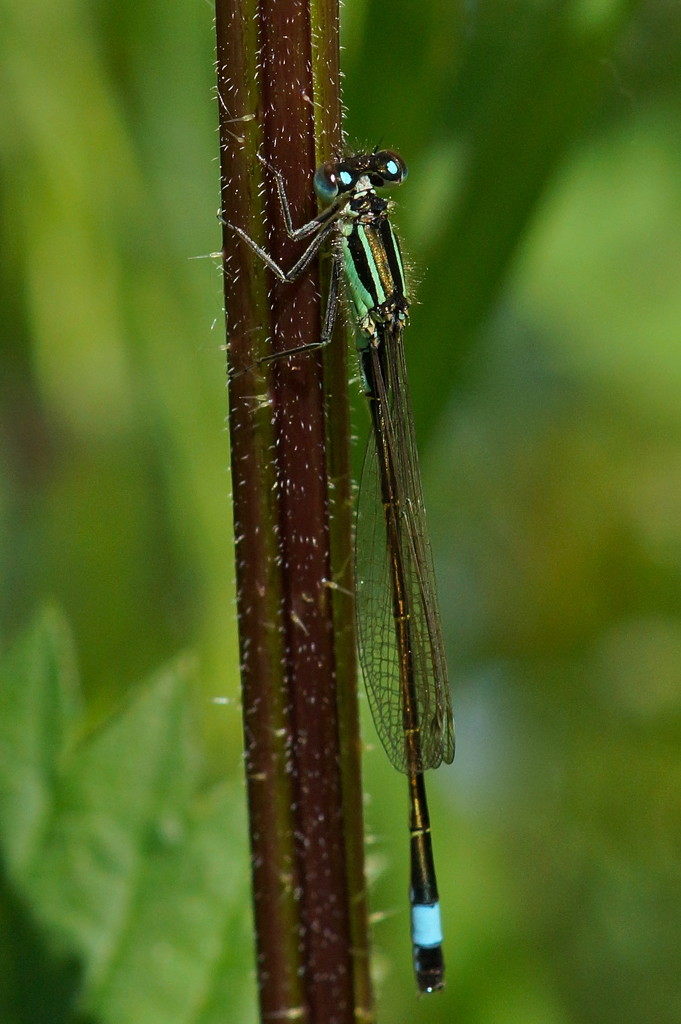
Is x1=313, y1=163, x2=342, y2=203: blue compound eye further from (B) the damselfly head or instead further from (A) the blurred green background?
(A) the blurred green background

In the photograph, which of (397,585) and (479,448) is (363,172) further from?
(479,448)

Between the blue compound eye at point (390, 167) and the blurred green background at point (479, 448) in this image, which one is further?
the blurred green background at point (479, 448)

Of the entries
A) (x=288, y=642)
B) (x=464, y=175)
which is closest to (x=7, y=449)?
(x=464, y=175)

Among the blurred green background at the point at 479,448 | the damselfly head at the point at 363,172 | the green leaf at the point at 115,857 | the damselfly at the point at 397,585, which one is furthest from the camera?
the blurred green background at the point at 479,448

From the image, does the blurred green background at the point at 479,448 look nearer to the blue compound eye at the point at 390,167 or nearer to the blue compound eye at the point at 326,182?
the blue compound eye at the point at 390,167

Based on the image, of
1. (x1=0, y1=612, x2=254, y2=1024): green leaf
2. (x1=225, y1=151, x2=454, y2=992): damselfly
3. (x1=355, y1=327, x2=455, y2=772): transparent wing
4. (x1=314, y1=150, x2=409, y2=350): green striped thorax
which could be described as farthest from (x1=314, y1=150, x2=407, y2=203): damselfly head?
(x1=0, y1=612, x2=254, y2=1024): green leaf

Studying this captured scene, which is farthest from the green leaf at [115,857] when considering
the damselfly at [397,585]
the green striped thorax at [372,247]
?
the green striped thorax at [372,247]
